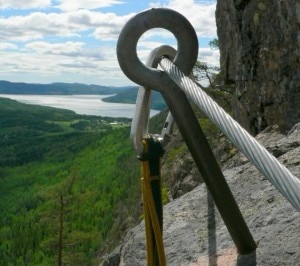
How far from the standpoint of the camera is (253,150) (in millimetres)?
1771

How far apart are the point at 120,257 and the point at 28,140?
191m

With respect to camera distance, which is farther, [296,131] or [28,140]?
[28,140]

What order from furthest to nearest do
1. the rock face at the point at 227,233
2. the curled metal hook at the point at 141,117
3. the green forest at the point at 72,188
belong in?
1. the green forest at the point at 72,188
2. the rock face at the point at 227,233
3. the curled metal hook at the point at 141,117

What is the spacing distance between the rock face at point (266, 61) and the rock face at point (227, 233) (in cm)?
179

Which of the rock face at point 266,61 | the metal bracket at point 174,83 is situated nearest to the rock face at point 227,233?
the metal bracket at point 174,83

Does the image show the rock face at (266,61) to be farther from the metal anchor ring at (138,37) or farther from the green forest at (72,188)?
the green forest at (72,188)

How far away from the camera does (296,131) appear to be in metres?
4.90

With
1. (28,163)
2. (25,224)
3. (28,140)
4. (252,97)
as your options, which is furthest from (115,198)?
(252,97)

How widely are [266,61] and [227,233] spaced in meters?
4.11

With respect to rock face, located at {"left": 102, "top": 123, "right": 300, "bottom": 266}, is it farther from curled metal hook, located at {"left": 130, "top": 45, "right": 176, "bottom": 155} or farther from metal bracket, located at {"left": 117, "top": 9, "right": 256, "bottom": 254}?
curled metal hook, located at {"left": 130, "top": 45, "right": 176, "bottom": 155}

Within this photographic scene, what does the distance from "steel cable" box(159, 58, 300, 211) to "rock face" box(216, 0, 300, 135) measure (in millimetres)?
4261

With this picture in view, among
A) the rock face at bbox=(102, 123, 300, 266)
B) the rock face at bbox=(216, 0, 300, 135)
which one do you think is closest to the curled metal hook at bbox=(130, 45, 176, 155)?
the rock face at bbox=(102, 123, 300, 266)

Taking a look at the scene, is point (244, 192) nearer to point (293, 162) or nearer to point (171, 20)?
point (293, 162)

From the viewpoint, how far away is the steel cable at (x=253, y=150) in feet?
5.20
